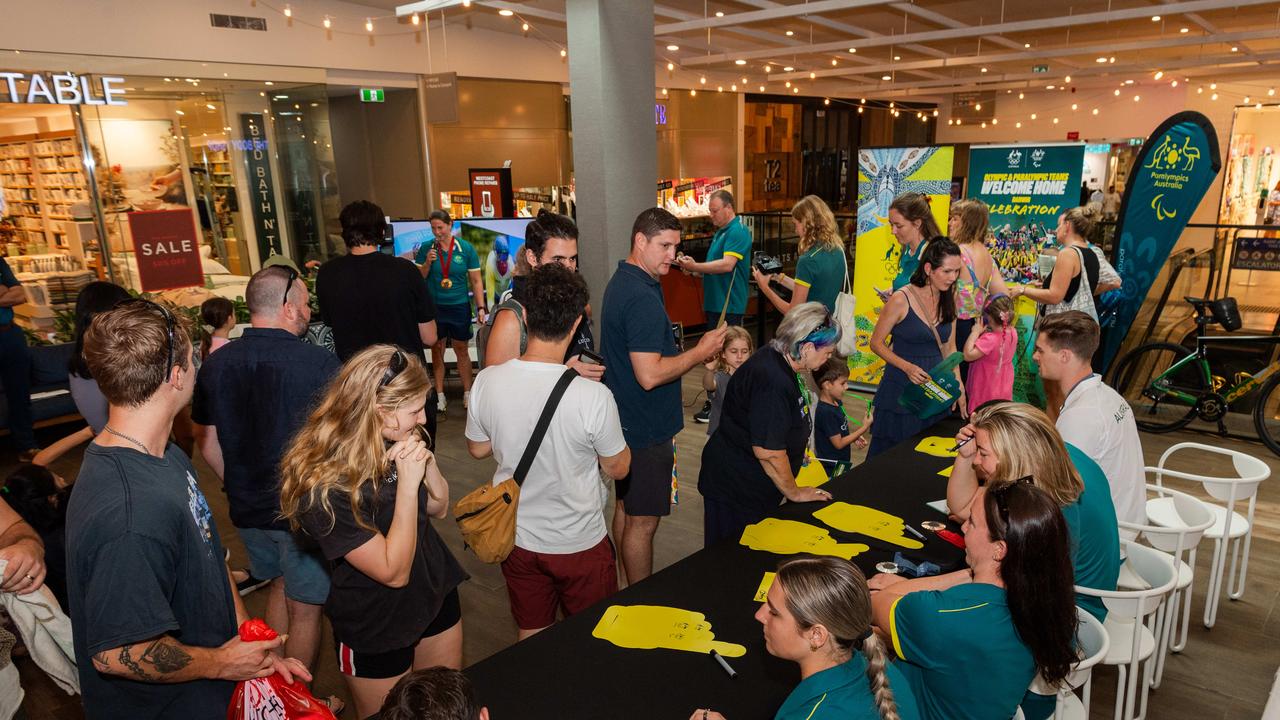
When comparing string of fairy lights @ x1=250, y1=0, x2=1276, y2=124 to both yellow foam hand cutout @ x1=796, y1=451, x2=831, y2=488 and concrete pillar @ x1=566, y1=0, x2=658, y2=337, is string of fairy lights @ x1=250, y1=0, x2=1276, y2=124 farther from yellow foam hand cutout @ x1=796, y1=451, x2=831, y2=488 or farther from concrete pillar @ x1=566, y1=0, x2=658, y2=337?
yellow foam hand cutout @ x1=796, y1=451, x2=831, y2=488

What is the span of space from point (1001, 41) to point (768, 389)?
37.4 feet

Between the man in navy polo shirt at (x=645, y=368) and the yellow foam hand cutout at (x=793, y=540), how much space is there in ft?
2.13

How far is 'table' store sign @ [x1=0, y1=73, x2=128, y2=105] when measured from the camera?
6.86 metres

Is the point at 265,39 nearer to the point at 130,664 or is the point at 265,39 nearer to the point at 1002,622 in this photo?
the point at 130,664

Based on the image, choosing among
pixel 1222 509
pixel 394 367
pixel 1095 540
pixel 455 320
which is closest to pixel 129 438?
pixel 394 367

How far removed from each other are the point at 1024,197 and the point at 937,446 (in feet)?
14.6

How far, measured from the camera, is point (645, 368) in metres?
3.12

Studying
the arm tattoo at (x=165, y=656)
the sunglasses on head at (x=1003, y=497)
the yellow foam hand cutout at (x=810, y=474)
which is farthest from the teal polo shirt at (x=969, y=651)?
the arm tattoo at (x=165, y=656)

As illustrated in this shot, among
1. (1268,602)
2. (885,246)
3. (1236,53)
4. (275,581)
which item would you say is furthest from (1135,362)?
(1236,53)

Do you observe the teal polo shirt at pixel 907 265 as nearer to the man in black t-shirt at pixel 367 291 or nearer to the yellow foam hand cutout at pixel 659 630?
the man in black t-shirt at pixel 367 291

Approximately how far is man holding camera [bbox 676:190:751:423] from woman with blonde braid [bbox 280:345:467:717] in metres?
3.91

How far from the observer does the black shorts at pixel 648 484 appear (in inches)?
128

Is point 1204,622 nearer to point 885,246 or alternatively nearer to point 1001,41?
point 885,246

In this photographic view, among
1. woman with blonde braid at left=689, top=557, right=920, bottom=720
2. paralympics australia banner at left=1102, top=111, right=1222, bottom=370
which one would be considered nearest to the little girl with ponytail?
paralympics australia banner at left=1102, top=111, right=1222, bottom=370
